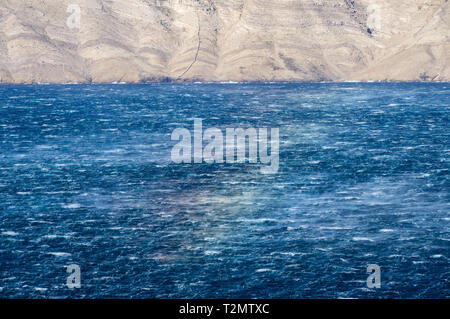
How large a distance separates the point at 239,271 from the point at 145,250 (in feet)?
29.4

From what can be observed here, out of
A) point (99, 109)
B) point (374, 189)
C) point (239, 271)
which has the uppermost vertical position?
point (99, 109)

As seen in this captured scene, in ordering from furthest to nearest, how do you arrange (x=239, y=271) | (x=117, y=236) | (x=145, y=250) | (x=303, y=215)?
(x=303, y=215) → (x=117, y=236) → (x=145, y=250) → (x=239, y=271)

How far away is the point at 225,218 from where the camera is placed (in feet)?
228

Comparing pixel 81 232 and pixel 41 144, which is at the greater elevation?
pixel 41 144

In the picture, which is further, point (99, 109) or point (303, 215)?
point (99, 109)

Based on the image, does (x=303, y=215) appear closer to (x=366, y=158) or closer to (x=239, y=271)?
(x=239, y=271)

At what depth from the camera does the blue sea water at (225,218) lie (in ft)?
173

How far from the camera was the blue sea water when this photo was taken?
52594 millimetres

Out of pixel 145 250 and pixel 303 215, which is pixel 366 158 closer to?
pixel 303 215

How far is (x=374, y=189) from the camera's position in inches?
3191
